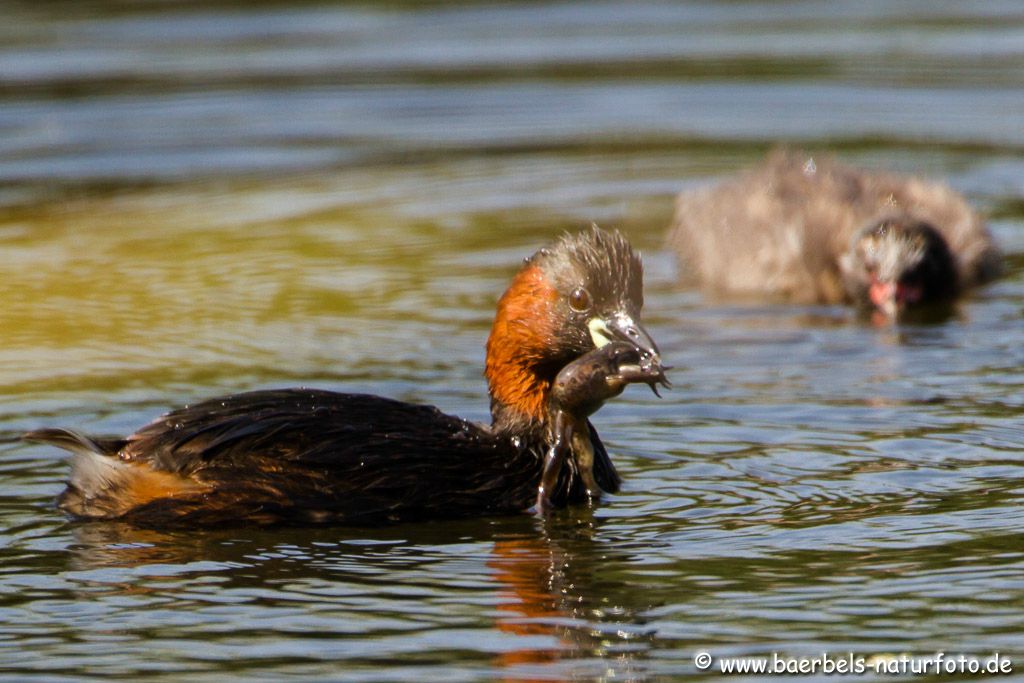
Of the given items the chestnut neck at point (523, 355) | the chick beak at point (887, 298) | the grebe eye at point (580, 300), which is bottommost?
the chick beak at point (887, 298)

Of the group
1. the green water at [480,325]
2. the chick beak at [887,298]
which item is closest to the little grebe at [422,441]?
the green water at [480,325]

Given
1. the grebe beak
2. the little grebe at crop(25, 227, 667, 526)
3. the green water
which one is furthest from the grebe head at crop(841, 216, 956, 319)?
the grebe beak

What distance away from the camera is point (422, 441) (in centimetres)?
757

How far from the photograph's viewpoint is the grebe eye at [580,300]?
7.53 metres

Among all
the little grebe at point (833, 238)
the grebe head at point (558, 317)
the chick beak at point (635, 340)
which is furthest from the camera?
the little grebe at point (833, 238)

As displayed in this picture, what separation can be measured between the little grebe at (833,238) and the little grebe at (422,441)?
4.27 m

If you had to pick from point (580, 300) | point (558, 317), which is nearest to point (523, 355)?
→ point (558, 317)

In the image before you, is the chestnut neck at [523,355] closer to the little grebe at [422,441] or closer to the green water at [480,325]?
the little grebe at [422,441]

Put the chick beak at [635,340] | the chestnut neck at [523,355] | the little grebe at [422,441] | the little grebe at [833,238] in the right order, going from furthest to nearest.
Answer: the little grebe at [833,238] < the chestnut neck at [523,355] < the little grebe at [422,441] < the chick beak at [635,340]

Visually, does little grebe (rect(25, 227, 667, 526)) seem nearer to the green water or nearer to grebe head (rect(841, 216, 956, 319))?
the green water

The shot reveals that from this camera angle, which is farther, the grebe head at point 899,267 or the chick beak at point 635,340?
the grebe head at point 899,267

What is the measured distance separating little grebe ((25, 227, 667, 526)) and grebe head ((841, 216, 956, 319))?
13.5 feet

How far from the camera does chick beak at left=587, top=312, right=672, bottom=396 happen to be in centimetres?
719

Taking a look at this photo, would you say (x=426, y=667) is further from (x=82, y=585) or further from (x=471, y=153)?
(x=471, y=153)
